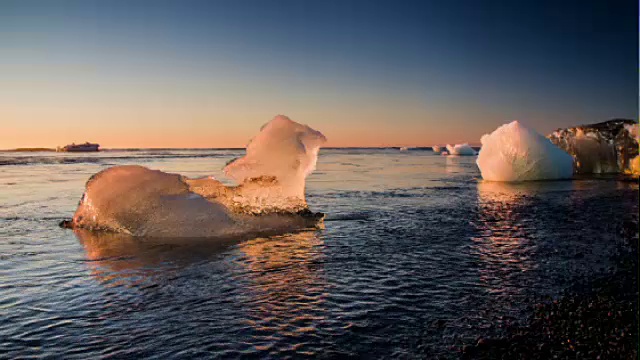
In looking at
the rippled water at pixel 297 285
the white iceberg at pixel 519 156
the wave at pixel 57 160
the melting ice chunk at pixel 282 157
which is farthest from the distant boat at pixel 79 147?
the melting ice chunk at pixel 282 157

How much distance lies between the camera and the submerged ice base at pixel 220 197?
799 centimetres

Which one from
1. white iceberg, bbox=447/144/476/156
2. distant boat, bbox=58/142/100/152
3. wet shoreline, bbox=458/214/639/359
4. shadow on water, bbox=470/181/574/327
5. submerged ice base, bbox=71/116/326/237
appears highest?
distant boat, bbox=58/142/100/152

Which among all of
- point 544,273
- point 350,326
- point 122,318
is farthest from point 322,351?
point 544,273

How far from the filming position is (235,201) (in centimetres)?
874

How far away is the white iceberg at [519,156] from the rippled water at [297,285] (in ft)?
28.9

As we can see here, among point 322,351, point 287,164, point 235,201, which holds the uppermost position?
point 287,164

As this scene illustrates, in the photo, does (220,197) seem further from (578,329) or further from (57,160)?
(57,160)

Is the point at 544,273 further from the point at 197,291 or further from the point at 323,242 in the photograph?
the point at 197,291

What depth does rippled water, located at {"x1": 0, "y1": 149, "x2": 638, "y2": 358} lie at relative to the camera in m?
3.56

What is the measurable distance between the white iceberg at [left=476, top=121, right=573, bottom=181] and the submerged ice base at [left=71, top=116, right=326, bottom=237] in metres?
11.2

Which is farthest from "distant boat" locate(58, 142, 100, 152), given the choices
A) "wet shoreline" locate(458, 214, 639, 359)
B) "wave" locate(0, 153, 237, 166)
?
"wet shoreline" locate(458, 214, 639, 359)

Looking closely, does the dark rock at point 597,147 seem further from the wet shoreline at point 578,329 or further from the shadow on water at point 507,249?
the wet shoreline at point 578,329

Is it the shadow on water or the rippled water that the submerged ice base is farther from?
the shadow on water

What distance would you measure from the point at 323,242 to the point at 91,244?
3554mm
